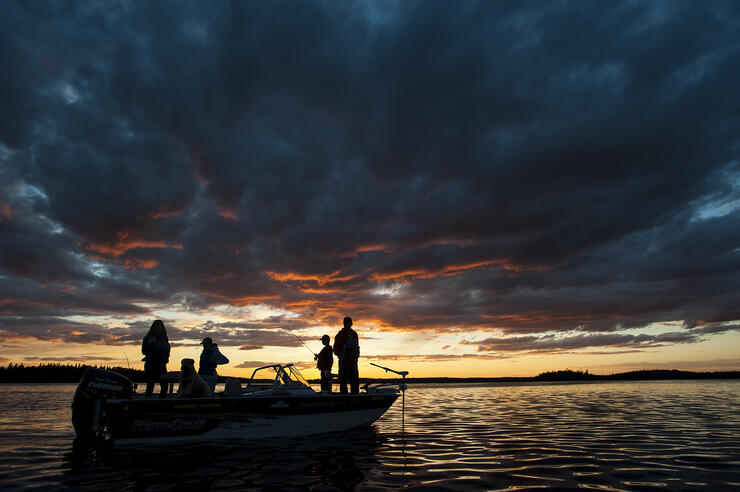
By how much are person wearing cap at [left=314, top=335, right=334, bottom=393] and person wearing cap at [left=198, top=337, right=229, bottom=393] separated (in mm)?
3381

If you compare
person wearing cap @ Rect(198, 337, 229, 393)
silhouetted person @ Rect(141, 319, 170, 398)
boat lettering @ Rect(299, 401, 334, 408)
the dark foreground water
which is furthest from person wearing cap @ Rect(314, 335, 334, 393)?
silhouetted person @ Rect(141, 319, 170, 398)

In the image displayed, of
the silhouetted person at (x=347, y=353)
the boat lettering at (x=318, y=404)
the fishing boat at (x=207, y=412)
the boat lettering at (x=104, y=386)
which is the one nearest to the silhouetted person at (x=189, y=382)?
the fishing boat at (x=207, y=412)

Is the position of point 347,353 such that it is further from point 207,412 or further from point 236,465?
point 236,465

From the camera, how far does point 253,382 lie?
55.0ft

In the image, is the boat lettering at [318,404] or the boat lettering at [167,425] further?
the boat lettering at [318,404]

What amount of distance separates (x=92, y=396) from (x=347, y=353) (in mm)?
7095

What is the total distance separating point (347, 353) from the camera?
1390 cm

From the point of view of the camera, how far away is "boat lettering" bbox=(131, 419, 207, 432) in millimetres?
10633

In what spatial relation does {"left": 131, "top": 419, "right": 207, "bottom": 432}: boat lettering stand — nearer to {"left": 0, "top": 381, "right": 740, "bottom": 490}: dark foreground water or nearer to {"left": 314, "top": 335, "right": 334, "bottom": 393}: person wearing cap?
{"left": 0, "top": 381, "right": 740, "bottom": 490}: dark foreground water

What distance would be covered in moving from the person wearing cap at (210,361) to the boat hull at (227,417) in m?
1.09

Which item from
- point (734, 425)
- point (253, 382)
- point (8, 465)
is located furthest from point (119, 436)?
point (734, 425)

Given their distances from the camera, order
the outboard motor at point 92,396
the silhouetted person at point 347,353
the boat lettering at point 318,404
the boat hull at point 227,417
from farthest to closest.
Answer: the silhouetted person at point 347,353
the boat lettering at point 318,404
the boat hull at point 227,417
the outboard motor at point 92,396

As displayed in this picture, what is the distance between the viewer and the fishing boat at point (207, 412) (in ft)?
33.6

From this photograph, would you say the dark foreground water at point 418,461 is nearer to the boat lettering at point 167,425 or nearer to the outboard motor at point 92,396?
the boat lettering at point 167,425
